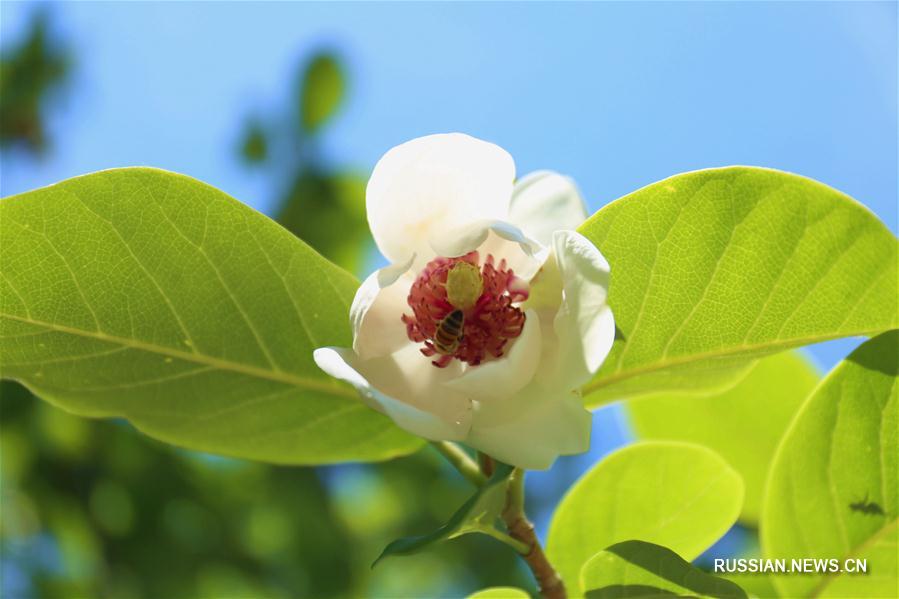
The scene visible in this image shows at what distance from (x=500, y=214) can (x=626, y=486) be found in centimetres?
51

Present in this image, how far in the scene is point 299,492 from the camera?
2895 millimetres

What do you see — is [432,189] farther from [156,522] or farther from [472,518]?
[156,522]

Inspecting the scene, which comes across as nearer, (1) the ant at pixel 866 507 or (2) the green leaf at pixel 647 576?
(2) the green leaf at pixel 647 576

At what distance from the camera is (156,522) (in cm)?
280

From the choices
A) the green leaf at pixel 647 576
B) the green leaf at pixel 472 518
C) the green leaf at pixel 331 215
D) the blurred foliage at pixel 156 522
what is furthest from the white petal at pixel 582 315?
the green leaf at pixel 331 215

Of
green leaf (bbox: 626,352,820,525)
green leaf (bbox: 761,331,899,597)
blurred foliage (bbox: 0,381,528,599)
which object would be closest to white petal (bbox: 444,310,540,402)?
green leaf (bbox: 761,331,899,597)

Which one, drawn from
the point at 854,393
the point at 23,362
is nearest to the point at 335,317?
the point at 23,362

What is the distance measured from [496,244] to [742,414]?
89 centimetres

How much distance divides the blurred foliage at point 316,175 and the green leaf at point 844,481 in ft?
6.96

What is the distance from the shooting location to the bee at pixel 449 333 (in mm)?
977

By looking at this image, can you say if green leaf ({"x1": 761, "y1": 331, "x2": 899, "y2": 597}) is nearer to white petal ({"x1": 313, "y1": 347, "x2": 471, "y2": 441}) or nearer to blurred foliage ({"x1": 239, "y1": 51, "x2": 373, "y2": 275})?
white petal ({"x1": 313, "y1": 347, "x2": 471, "y2": 441})

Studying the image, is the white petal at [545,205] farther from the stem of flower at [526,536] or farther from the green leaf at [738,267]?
the stem of flower at [526,536]

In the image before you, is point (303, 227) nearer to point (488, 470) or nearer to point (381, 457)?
point (381, 457)

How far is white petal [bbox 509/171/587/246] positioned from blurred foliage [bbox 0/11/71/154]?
3.30 m
